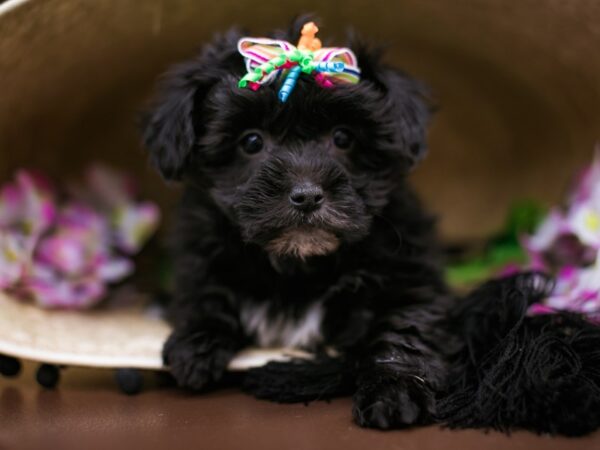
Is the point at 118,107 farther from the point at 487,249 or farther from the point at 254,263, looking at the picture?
the point at 487,249

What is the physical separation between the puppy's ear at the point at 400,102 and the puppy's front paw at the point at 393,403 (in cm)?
72

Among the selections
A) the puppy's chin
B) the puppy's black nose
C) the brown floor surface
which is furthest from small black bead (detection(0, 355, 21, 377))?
the puppy's black nose

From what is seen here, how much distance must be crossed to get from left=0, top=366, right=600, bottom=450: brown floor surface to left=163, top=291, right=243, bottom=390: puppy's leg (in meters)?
0.07

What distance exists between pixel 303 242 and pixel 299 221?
9cm

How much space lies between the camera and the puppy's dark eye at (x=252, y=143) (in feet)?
7.02

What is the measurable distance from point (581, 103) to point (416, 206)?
89 centimetres

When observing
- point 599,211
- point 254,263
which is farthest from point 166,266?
point 599,211

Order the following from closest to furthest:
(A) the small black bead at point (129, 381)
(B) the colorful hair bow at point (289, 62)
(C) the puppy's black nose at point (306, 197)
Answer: (C) the puppy's black nose at point (306, 197), (B) the colorful hair bow at point (289, 62), (A) the small black bead at point (129, 381)

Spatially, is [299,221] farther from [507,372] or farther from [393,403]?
[507,372]

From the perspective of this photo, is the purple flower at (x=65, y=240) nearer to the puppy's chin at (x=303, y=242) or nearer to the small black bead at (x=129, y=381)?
the small black bead at (x=129, y=381)

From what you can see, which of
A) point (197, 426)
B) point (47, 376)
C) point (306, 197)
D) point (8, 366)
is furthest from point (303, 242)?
point (8, 366)

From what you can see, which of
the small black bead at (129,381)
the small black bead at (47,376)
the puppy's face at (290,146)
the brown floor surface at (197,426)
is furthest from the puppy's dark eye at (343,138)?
the small black bead at (47,376)

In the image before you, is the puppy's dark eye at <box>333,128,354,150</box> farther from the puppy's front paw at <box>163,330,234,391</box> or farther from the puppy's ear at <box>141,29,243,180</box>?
the puppy's front paw at <box>163,330,234,391</box>

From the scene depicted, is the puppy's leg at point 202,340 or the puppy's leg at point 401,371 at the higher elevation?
the puppy's leg at point 401,371
